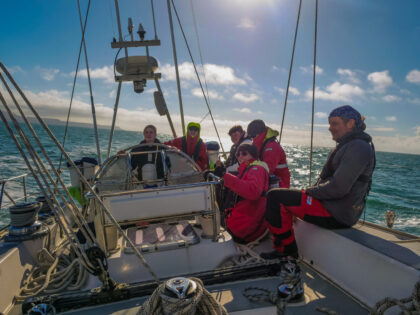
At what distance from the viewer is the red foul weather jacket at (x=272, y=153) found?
11.7 ft

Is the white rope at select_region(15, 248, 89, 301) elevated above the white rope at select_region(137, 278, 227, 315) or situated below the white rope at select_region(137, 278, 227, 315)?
below

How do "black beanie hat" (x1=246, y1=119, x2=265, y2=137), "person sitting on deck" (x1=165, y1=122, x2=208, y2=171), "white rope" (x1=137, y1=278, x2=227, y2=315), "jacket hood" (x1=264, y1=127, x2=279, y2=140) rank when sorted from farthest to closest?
"person sitting on deck" (x1=165, y1=122, x2=208, y2=171), "black beanie hat" (x1=246, y1=119, x2=265, y2=137), "jacket hood" (x1=264, y1=127, x2=279, y2=140), "white rope" (x1=137, y1=278, x2=227, y2=315)

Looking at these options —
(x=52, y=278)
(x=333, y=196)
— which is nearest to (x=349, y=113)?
(x=333, y=196)

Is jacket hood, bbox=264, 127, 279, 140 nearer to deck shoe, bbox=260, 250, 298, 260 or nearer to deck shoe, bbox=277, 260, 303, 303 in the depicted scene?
deck shoe, bbox=260, 250, 298, 260

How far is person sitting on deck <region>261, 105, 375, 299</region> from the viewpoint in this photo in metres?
2.10

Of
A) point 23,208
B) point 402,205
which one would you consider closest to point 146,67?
point 23,208

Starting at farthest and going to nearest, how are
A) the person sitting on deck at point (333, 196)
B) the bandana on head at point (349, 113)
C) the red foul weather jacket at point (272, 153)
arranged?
the red foul weather jacket at point (272, 153)
the bandana on head at point (349, 113)
the person sitting on deck at point (333, 196)

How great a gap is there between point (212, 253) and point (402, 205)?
1144 cm

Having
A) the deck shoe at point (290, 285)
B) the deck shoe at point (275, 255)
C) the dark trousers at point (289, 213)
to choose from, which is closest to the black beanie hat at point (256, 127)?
the dark trousers at point (289, 213)

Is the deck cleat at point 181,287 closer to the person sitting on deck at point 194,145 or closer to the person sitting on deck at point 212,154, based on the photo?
Answer: the person sitting on deck at point 194,145

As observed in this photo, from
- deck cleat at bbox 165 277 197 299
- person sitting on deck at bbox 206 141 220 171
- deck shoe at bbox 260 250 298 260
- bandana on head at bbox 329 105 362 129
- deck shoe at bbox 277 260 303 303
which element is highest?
bandana on head at bbox 329 105 362 129

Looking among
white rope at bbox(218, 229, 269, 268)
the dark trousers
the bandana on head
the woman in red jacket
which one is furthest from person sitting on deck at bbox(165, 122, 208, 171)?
the bandana on head

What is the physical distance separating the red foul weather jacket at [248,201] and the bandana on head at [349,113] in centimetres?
80

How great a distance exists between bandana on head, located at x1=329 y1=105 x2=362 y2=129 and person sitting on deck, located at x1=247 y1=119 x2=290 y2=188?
1275 millimetres
